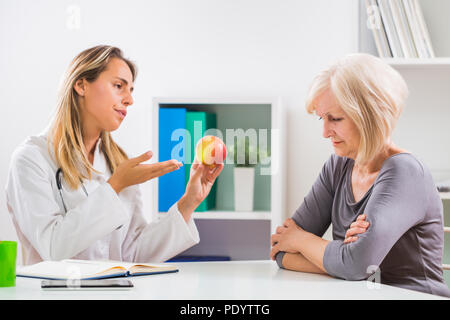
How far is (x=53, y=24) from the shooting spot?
2232 mm

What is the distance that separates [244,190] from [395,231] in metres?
0.94

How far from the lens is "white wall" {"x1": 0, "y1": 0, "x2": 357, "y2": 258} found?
207 cm

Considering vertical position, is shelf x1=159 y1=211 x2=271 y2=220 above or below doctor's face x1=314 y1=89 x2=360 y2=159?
below

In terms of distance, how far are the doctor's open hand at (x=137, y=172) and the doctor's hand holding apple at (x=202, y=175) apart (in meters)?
0.13

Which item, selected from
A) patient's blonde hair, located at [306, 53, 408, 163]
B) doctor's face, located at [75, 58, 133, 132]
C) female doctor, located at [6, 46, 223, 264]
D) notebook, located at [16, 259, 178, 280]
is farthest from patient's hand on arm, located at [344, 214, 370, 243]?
doctor's face, located at [75, 58, 133, 132]

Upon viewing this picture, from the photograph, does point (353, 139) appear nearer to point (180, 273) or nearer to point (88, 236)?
point (180, 273)

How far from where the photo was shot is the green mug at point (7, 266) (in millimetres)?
903

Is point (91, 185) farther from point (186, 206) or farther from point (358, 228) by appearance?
point (358, 228)

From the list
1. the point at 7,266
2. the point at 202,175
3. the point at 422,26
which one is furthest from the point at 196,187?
the point at 422,26

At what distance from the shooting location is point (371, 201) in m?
1.06

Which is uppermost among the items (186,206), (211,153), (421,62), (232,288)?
(421,62)

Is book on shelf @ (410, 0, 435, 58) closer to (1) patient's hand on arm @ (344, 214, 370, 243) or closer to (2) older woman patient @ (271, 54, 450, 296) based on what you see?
(2) older woman patient @ (271, 54, 450, 296)

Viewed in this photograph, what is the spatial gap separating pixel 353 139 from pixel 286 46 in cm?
100

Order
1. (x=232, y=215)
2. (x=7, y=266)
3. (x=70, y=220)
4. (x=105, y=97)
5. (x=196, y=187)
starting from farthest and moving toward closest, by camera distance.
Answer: (x=232, y=215) < (x=105, y=97) < (x=196, y=187) < (x=70, y=220) < (x=7, y=266)
